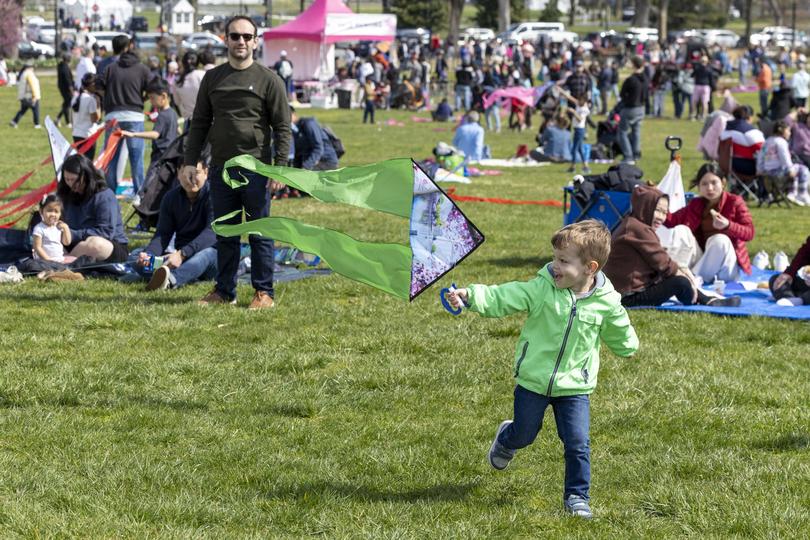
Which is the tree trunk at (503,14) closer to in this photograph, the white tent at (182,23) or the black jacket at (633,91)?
the white tent at (182,23)

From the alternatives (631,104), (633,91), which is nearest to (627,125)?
(631,104)

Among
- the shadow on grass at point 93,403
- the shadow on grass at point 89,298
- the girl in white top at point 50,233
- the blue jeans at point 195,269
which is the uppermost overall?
the girl in white top at point 50,233

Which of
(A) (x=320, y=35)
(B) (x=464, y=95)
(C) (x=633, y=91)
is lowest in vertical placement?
(B) (x=464, y=95)

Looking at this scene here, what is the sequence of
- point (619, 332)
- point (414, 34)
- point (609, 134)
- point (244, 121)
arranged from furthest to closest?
point (414, 34), point (609, 134), point (244, 121), point (619, 332)

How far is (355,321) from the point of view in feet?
30.0

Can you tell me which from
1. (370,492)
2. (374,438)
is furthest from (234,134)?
(370,492)

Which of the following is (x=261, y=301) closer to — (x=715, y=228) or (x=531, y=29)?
(x=715, y=228)

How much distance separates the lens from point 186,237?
10.5 m

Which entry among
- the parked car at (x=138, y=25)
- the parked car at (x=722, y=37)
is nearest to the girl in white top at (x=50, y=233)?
the parked car at (x=722, y=37)

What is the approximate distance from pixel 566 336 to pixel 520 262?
6.97 metres

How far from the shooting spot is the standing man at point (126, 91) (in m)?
14.7

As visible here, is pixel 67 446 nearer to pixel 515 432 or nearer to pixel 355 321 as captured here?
pixel 515 432

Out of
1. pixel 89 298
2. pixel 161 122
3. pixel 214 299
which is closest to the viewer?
pixel 214 299

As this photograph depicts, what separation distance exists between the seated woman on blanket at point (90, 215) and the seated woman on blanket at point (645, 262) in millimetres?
4376
